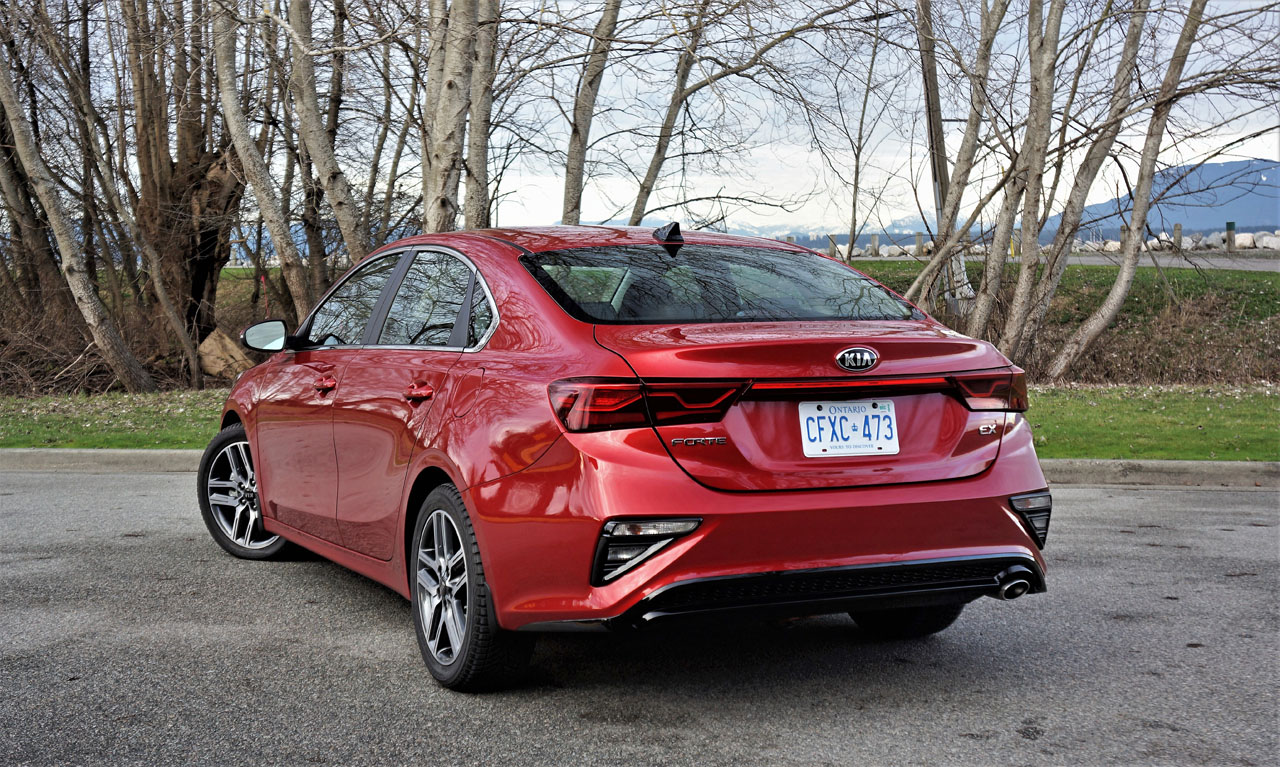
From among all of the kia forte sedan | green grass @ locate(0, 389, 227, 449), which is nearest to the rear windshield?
the kia forte sedan

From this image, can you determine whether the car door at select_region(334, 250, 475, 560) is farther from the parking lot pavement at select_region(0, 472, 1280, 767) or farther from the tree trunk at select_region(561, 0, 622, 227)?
the tree trunk at select_region(561, 0, 622, 227)

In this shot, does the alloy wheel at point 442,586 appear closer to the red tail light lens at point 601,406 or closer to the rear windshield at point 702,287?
the red tail light lens at point 601,406

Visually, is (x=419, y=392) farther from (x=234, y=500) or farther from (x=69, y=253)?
(x=69, y=253)

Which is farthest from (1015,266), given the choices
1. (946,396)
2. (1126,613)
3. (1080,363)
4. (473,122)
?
(946,396)

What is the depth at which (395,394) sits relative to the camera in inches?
186

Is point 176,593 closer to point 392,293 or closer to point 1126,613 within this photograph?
point 392,293

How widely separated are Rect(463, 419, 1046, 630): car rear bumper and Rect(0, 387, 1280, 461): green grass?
278 inches

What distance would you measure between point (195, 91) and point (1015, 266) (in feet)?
49.6

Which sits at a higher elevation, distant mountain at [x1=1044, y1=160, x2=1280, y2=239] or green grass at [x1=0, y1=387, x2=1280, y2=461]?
distant mountain at [x1=1044, y1=160, x2=1280, y2=239]

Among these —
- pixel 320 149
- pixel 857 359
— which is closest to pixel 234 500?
pixel 857 359

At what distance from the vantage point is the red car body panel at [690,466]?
11.8 feet

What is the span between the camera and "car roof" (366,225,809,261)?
4.72 m

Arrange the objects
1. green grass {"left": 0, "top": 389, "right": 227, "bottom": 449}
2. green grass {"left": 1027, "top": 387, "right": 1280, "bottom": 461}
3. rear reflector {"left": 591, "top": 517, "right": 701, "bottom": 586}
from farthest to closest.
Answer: green grass {"left": 0, "top": 389, "right": 227, "bottom": 449} → green grass {"left": 1027, "top": 387, "right": 1280, "bottom": 461} → rear reflector {"left": 591, "top": 517, "right": 701, "bottom": 586}

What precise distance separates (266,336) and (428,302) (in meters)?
1.52
